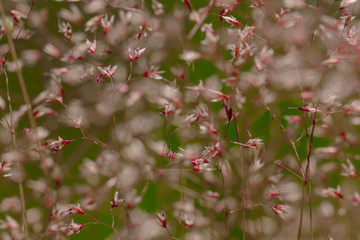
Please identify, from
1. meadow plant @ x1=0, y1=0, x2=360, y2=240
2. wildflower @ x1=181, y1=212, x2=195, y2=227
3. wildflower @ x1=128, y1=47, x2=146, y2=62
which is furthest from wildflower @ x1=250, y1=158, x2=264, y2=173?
wildflower @ x1=128, y1=47, x2=146, y2=62

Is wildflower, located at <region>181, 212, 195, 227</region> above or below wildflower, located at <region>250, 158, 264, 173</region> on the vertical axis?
below

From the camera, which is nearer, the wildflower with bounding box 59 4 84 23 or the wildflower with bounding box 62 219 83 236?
the wildflower with bounding box 62 219 83 236

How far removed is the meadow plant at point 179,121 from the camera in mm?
939

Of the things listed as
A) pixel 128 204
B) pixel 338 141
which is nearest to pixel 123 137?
pixel 128 204

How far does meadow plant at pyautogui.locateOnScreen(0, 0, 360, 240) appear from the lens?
939mm

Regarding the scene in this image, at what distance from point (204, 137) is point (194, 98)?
0.65ft

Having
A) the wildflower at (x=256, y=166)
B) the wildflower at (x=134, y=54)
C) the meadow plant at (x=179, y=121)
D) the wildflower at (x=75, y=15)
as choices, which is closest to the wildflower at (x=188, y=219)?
the meadow plant at (x=179, y=121)

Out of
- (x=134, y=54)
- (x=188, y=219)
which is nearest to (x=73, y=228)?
(x=188, y=219)

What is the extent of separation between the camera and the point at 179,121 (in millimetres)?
1177

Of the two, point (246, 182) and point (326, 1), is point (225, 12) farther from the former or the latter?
point (246, 182)

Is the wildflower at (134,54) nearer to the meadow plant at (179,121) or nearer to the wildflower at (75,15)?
the meadow plant at (179,121)

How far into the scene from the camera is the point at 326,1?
3.41ft

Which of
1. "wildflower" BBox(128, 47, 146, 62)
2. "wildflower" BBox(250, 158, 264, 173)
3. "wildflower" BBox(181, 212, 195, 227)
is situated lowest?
"wildflower" BBox(181, 212, 195, 227)

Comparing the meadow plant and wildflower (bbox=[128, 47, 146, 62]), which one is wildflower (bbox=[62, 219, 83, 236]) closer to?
the meadow plant
